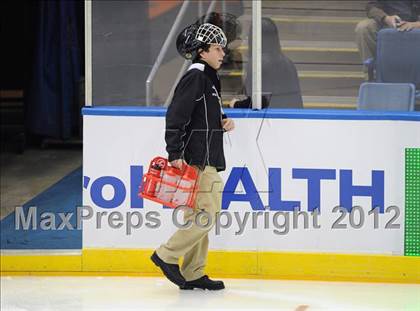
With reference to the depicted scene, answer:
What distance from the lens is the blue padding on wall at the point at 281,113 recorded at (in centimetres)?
865

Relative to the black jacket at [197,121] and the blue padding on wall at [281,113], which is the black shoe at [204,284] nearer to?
the black jacket at [197,121]

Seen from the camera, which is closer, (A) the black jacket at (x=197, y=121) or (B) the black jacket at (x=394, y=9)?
(A) the black jacket at (x=197, y=121)

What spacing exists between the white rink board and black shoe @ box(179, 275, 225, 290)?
0.45 m

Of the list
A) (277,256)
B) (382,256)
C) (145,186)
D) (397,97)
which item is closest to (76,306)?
(145,186)

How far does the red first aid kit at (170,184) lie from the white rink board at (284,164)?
2.43 feet

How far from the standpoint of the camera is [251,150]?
8.78m

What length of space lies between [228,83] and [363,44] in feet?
3.47

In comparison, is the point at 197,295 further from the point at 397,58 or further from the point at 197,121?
the point at 397,58

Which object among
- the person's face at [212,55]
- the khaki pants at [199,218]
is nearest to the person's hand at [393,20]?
the person's face at [212,55]

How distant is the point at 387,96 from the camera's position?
887 cm

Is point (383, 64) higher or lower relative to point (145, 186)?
higher

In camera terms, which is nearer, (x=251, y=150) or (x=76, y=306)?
(x=76, y=306)

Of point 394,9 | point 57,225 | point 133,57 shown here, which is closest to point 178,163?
point 133,57

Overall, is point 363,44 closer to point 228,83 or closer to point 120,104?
point 228,83
